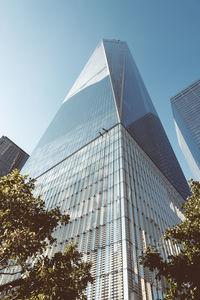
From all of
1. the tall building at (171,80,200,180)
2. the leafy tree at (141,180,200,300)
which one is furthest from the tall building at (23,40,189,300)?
the tall building at (171,80,200,180)

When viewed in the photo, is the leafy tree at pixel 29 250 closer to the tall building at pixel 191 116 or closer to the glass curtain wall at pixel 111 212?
the glass curtain wall at pixel 111 212

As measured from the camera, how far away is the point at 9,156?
4348 inches

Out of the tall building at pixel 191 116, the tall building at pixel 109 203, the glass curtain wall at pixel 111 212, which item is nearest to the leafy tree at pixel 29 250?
the glass curtain wall at pixel 111 212

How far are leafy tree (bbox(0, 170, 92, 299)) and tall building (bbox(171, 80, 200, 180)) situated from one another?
123 metres

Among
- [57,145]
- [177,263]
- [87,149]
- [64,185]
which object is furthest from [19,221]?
[57,145]

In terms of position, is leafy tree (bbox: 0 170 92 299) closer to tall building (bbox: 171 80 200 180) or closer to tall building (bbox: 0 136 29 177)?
tall building (bbox: 0 136 29 177)

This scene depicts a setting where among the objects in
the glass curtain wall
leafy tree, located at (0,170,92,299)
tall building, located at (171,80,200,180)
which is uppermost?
tall building, located at (171,80,200,180)

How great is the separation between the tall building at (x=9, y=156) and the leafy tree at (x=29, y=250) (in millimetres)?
106194

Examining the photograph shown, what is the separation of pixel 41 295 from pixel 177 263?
593cm

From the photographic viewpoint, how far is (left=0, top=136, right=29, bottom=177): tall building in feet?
349

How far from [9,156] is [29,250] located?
113718 mm

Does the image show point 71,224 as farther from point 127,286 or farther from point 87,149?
point 87,149

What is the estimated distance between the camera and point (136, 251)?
16578 mm

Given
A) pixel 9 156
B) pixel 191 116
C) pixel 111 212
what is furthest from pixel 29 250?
pixel 191 116
